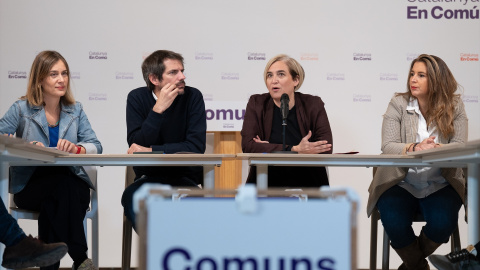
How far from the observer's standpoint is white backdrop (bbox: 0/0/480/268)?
15.0 feet

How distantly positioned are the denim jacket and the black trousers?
56 millimetres

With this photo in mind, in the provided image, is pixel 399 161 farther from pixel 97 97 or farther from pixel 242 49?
pixel 97 97

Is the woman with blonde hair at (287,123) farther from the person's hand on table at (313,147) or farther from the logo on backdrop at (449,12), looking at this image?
the logo on backdrop at (449,12)

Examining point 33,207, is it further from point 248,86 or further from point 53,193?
point 248,86

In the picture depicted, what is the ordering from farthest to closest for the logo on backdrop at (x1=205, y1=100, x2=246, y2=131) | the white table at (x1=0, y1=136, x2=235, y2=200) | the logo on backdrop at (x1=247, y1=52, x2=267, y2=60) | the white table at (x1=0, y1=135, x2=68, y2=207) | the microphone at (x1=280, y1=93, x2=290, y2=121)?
the logo on backdrop at (x1=247, y1=52, x2=267, y2=60) → the logo on backdrop at (x1=205, y1=100, x2=246, y2=131) → the microphone at (x1=280, y1=93, x2=290, y2=121) → the white table at (x1=0, y1=136, x2=235, y2=200) → the white table at (x1=0, y1=135, x2=68, y2=207)

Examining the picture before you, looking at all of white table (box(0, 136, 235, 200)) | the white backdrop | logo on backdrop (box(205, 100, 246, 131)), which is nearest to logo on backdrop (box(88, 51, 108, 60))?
the white backdrop

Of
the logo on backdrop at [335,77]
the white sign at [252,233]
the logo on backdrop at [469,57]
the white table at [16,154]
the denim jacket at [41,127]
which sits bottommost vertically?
the white sign at [252,233]

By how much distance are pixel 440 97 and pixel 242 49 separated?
5.98ft

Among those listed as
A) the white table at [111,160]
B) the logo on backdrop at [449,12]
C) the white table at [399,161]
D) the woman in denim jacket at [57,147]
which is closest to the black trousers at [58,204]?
the woman in denim jacket at [57,147]

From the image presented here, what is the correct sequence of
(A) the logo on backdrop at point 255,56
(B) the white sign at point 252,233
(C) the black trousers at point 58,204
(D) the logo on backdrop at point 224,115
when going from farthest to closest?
(A) the logo on backdrop at point 255,56, (D) the logo on backdrop at point 224,115, (C) the black trousers at point 58,204, (B) the white sign at point 252,233

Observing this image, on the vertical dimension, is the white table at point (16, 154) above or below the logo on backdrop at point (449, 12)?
below

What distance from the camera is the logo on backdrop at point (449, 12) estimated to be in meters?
4.66

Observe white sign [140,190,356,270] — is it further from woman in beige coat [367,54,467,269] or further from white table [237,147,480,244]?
woman in beige coat [367,54,467,269]

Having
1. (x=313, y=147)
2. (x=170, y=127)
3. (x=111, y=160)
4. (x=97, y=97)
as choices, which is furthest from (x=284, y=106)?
(x=97, y=97)
